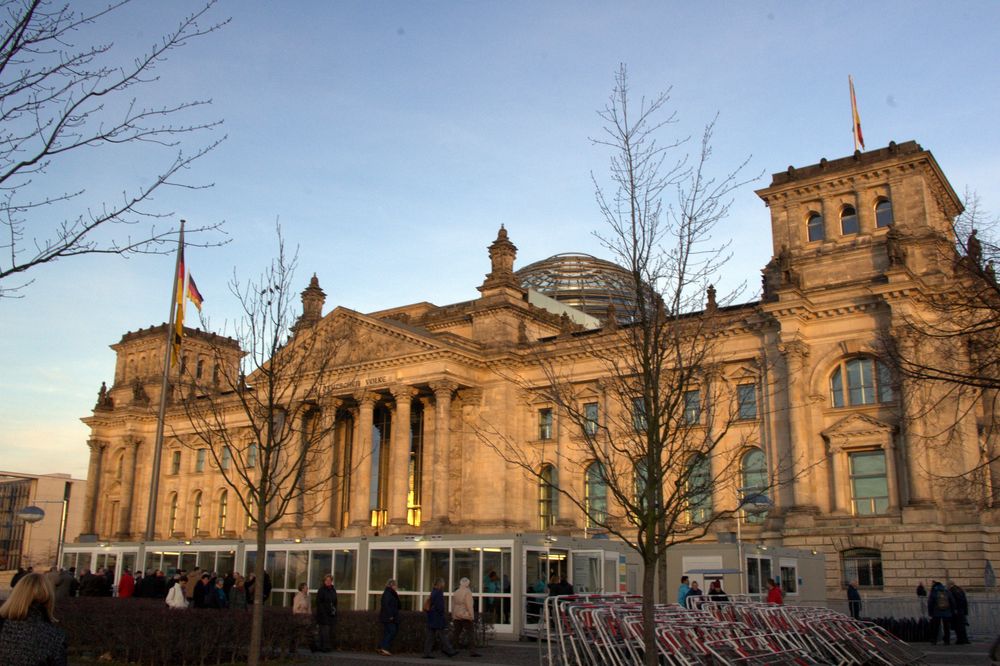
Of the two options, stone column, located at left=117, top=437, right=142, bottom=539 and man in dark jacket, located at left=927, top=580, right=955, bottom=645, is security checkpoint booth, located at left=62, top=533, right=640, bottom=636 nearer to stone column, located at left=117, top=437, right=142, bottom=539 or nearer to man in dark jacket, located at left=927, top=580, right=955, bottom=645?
man in dark jacket, located at left=927, top=580, right=955, bottom=645

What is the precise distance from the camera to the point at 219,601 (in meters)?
26.1

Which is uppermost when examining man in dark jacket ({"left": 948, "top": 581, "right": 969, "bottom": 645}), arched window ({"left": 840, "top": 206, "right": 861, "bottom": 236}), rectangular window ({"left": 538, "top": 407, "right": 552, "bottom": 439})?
arched window ({"left": 840, "top": 206, "right": 861, "bottom": 236})

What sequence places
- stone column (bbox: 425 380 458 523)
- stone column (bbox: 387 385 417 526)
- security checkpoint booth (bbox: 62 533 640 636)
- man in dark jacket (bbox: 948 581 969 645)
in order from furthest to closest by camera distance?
stone column (bbox: 387 385 417 526), stone column (bbox: 425 380 458 523), security checkpoint booth (bbox: 62 533 640 636), man in dark jacket (bbox: 948 581 969 645)

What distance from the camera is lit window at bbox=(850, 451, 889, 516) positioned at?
130 feet

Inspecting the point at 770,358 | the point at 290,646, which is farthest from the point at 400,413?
the point at 290,646

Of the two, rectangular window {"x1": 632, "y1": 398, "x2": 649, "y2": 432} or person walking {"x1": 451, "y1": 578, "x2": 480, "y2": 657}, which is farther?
person walking {"x1": 451, "y1": 578, "x2": 480, "y2": 657}

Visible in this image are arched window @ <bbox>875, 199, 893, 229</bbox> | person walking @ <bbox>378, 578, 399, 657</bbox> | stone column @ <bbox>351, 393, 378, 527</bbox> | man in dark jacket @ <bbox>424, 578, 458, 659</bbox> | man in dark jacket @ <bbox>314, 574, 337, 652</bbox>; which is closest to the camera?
man in dark jacket @ <bbox>424, 578, 458, 659</bbox>

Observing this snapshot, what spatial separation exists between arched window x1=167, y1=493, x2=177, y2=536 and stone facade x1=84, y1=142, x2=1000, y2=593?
8689 millimetres

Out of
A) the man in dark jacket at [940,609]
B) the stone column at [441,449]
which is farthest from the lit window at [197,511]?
the man in dark jacket at [940,609]

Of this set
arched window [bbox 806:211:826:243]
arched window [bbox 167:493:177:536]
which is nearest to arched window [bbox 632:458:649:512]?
arched window [bbox 806:211:826:243]

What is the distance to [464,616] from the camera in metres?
24.8

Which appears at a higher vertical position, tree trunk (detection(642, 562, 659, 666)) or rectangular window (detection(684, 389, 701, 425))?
rectangular window (detection(684, 389, 701, 425))

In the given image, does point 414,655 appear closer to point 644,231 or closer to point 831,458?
point 644,231

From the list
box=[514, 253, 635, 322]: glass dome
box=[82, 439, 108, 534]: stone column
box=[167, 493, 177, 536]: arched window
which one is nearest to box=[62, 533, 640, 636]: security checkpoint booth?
box=[167, 493, 177, 536]: arched window
